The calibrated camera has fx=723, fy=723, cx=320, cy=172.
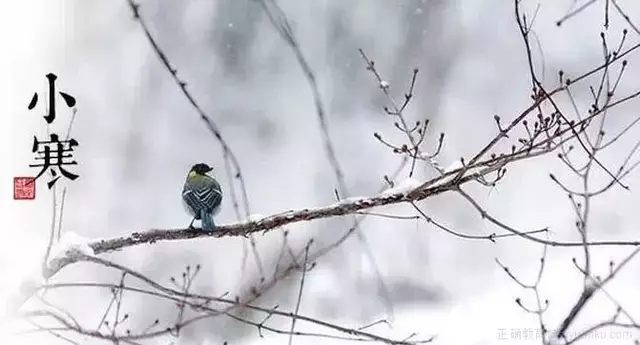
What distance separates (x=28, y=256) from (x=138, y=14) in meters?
0.57

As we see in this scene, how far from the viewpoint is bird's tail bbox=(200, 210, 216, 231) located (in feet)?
4.93

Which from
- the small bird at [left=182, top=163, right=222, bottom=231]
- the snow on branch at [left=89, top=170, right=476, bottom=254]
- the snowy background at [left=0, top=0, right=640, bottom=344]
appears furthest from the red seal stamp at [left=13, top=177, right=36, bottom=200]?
the small bird at [left=182, top=163, right=222, bottom=231]

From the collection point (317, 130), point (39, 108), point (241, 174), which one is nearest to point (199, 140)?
point (241, 174)

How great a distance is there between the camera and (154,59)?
1537mm

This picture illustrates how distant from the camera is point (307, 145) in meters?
1.49

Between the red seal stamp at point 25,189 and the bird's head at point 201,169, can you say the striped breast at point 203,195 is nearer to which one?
the bird's head at point 201,169

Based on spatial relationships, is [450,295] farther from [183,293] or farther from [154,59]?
[154,59]

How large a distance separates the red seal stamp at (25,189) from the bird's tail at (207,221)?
379 millimetres

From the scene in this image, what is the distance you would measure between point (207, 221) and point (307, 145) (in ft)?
0.86

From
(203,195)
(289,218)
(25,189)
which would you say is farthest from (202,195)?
(25,189)

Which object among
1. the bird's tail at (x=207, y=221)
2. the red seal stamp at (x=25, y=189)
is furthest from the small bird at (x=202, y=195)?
the red seal stamp at (x=25, y=189)

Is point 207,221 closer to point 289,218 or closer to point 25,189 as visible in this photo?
point 289,218

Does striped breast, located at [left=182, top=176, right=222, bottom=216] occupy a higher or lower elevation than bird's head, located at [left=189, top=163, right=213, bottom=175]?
lower

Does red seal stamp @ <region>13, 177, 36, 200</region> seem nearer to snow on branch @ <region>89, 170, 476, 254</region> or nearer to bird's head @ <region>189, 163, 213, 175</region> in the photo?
snow on branch @ <region>89, 170, 476, 254</region>
